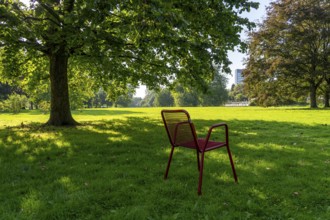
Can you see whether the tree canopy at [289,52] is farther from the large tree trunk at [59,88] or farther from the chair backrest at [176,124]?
the chair backrest at [176,124]

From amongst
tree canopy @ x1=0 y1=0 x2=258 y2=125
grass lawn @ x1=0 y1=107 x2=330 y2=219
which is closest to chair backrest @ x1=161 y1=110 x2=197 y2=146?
grass lawn @ x1=0 y1=107 x2=330 y2=219

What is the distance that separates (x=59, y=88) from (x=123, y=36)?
3876mm

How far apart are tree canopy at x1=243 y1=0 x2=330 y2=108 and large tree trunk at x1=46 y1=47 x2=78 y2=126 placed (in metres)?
23.9

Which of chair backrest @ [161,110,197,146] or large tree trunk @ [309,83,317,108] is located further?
large tree trunk @ [309,83,317,108]

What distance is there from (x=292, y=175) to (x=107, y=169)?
11.1 ft

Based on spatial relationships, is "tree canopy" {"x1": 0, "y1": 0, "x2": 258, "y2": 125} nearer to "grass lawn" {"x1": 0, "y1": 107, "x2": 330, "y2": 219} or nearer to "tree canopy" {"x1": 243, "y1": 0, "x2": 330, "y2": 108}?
"grass lawn" {"x1": 0, "y1": 107, "x2": 330, "y2": 219}

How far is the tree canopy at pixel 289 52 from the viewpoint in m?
30.1

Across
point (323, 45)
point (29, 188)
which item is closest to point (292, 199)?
point (29, 188)

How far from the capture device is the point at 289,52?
Answer: 31.3 m

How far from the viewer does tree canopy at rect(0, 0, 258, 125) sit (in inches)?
258

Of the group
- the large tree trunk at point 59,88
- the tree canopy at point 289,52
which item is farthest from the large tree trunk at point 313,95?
the large tree trunk at point 59,88

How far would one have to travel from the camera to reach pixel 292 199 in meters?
3.92

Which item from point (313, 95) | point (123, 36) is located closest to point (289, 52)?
point (313, 95)

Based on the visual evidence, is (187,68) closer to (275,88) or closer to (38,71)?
(38,71)
